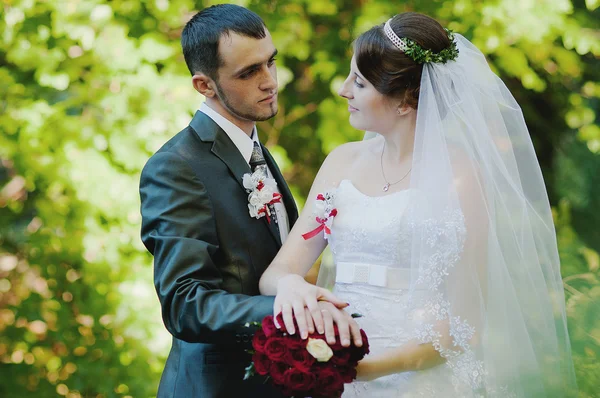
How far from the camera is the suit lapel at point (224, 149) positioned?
2965 mm

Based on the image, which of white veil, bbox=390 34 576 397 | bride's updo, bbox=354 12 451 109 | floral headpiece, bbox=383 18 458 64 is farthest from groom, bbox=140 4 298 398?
white veil, bbox=390 34 576 397

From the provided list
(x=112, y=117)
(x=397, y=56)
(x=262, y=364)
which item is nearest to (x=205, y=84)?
(x=397, y=56)

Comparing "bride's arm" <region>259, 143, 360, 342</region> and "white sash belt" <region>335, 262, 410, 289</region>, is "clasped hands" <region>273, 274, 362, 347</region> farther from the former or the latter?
"white sash belt" <region>335, 262, 410, 289</region>

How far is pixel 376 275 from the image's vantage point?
2953mm

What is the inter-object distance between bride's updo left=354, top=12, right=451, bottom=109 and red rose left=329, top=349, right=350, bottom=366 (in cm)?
111

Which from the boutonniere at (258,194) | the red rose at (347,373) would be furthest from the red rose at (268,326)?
the boutonniere at (258,194)

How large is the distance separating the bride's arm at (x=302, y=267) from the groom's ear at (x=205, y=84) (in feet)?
1.95

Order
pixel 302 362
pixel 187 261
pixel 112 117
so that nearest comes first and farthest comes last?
pixel 302 362 < pixel 187 261 < pixel 112 117

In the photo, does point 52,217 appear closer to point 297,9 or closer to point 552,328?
point 297,9

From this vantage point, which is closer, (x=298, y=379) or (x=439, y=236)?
(x=298, y=379)

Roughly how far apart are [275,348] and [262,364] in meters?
0.07

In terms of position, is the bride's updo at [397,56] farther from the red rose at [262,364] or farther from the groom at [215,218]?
the red rose at [262,364]

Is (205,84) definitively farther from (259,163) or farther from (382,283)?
(382,283)

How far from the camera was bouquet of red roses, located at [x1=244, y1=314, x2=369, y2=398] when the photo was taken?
2.30 meters
